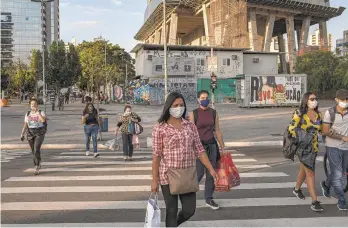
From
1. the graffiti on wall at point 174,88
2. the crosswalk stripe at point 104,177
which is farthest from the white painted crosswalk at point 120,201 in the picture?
the graffiti on wall at point 174,88

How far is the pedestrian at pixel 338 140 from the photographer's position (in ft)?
19.9

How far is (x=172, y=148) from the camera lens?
4.09m

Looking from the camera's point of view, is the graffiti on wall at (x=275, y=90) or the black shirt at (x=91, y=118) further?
the graffiti on wall at (x=275, y=90)

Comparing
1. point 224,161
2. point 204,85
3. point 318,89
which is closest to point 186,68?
point 204,85

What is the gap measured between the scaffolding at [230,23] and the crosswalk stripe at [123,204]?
50048 millimetres

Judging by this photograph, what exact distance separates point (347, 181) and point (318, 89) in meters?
48.3

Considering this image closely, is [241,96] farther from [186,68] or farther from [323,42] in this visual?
[323,42]

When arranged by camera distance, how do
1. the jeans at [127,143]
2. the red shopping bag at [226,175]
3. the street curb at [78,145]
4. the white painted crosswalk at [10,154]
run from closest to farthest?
the red shopping bag at [226,175], the jeans at [127,143], the white painted crosswalk at [10,154], the street curb at [78,145]

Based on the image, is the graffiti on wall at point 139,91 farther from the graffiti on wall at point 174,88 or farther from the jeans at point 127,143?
the jeans at point 127,143

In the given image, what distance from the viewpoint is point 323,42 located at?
74.4m

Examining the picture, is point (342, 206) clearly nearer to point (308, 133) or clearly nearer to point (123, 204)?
point (308, 133)

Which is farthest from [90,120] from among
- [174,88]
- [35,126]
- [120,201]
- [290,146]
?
[174,88]

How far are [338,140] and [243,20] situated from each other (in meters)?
53.2

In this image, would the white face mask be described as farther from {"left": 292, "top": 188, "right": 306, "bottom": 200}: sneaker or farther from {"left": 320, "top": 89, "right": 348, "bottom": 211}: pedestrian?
{"left": 292, "top": 188, "right": 306, "bottom": 200}: sneaker
